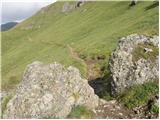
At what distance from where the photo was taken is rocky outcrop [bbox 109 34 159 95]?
2694 centimetres

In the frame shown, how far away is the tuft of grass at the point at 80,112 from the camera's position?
944 inches

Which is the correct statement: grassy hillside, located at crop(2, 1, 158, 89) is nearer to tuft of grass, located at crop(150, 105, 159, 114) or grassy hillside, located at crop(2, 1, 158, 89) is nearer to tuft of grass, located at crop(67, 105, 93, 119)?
tuft of grass, located at crop(150, 105, 159, 114)

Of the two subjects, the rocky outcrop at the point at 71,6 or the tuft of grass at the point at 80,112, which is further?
the rocky outcrop at the point at 71,6

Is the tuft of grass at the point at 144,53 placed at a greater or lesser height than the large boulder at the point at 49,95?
greater

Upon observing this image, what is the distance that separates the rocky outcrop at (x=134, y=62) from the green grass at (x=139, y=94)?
1.70ft

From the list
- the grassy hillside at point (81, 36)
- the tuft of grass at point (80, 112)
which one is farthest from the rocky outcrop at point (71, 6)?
the tuft of grass at point (80, 112)

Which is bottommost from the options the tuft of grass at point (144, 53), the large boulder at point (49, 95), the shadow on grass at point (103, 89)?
the shadow on grass at point (103, 89)

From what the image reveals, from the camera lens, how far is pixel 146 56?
1096 inches

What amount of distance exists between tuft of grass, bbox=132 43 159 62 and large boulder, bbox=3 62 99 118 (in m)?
4.40

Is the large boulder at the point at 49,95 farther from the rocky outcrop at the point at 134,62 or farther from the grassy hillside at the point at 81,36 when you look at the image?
the grassy hillside at the point at 81,36

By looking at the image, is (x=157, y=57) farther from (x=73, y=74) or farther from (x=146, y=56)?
(x=73, y=74)

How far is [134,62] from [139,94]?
299cm

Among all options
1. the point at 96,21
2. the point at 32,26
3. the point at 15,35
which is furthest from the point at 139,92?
the point at 32,26

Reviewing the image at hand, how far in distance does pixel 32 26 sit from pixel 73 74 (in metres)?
156
